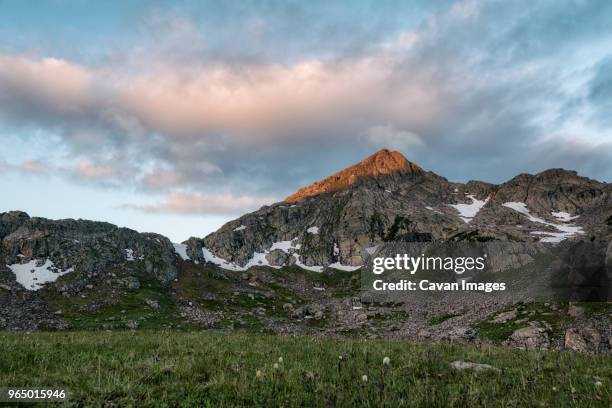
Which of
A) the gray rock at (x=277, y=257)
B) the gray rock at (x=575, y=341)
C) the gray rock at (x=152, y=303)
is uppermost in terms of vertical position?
the gray rock at (x=277, y=257)

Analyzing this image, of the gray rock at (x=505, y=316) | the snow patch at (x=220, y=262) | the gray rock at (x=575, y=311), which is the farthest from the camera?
the snow patch at (x=220, y=262)

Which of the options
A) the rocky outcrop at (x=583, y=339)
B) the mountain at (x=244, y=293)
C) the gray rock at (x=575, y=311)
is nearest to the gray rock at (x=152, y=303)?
the mountain at (x=244, y=293)

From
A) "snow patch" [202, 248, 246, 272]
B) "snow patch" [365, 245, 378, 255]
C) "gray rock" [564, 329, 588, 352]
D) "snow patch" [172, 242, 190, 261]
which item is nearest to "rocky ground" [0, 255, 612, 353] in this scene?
"gray rock" [564, 329, 588, 352]

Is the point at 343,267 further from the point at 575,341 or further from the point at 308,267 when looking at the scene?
the point at 575,341

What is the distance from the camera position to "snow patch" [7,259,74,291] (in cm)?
11131

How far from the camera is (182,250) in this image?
566 ft

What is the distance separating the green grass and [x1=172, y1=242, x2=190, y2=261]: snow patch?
160687mm

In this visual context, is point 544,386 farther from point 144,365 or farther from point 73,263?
point 73,263

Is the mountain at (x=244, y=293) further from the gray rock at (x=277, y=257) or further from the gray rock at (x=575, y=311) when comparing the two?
the gray rock at (x=277, y=257)

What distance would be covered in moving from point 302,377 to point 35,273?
138180 millimetres

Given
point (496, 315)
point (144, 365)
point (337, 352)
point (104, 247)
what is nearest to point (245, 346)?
point (337, 352)

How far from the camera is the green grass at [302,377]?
7.03m

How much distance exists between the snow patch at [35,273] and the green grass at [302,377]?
12215 cm

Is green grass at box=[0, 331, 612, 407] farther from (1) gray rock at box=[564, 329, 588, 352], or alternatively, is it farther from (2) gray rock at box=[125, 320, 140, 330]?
(2) gray rock at box=[125, 320, 140, 330]
